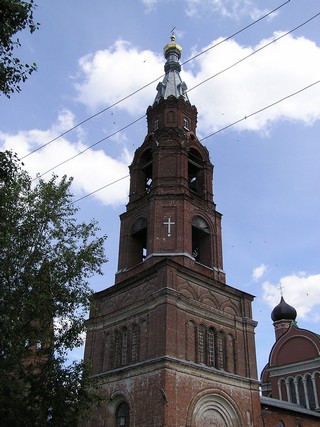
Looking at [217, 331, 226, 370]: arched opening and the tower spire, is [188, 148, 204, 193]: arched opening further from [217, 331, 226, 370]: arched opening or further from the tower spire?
[217, 331, 226, 370]: arched opening

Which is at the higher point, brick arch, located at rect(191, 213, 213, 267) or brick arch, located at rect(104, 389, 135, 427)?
brick arch, located at rect(191, 213, 213, 267)

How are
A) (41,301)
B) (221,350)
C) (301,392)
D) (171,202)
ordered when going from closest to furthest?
(41,301) < (221,350) < (171,202) < (301,392)

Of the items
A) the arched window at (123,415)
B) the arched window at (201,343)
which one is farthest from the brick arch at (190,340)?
the arched window at (123,415)

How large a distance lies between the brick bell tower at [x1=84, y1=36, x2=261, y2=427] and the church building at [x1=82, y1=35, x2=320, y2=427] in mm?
53

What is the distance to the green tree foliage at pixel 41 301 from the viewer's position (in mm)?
12750

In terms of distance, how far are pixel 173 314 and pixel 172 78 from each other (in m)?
18.0

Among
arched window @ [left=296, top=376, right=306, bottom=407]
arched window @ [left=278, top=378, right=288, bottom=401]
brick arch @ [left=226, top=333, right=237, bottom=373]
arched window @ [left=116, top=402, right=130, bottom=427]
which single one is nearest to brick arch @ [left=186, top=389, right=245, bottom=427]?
brick arch @ [left=226, top=333, right=237, bottom=373]

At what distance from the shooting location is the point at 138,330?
23625mm

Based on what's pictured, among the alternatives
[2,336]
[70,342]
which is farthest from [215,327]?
[2,336]

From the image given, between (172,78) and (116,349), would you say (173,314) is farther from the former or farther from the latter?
(172,78)

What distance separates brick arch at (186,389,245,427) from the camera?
2145cm

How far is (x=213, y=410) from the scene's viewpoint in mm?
22500

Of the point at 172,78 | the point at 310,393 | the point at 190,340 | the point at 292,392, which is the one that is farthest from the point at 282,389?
the point at 172,78

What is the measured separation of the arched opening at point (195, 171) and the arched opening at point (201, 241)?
2.71 m
